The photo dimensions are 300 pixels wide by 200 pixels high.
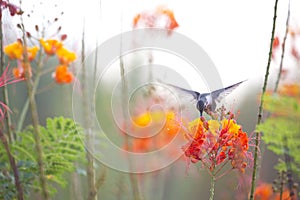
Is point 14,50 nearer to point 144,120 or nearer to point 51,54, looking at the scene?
point 51,54

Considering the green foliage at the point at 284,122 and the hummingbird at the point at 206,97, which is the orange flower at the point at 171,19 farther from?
the green foliage at the point at 284,122

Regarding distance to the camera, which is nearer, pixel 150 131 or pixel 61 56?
pixel 61 56

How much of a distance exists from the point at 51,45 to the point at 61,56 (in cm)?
9

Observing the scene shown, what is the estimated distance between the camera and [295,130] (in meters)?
0.72

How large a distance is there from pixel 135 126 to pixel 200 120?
0.65 m

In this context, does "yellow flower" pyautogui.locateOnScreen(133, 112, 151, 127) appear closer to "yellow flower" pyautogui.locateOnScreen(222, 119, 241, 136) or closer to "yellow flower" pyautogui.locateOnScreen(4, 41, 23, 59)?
"yellow flower" pyautogui.locateOnScreen(4, 41, 23, 59)

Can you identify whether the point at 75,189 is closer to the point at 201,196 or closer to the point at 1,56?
the point at 1,56

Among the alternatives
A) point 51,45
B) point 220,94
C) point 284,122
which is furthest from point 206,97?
point 51,45

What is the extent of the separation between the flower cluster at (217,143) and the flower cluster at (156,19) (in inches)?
22.0

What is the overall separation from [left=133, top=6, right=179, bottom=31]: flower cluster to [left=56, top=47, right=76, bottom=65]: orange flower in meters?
0.21

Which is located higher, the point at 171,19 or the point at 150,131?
the point at 171,19

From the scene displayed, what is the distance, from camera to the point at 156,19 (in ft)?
4.86

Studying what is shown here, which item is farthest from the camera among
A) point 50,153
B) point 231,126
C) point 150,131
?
point 150,131

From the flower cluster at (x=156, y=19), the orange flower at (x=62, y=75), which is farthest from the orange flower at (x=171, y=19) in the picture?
the orange flower at (x=62, y=75)
